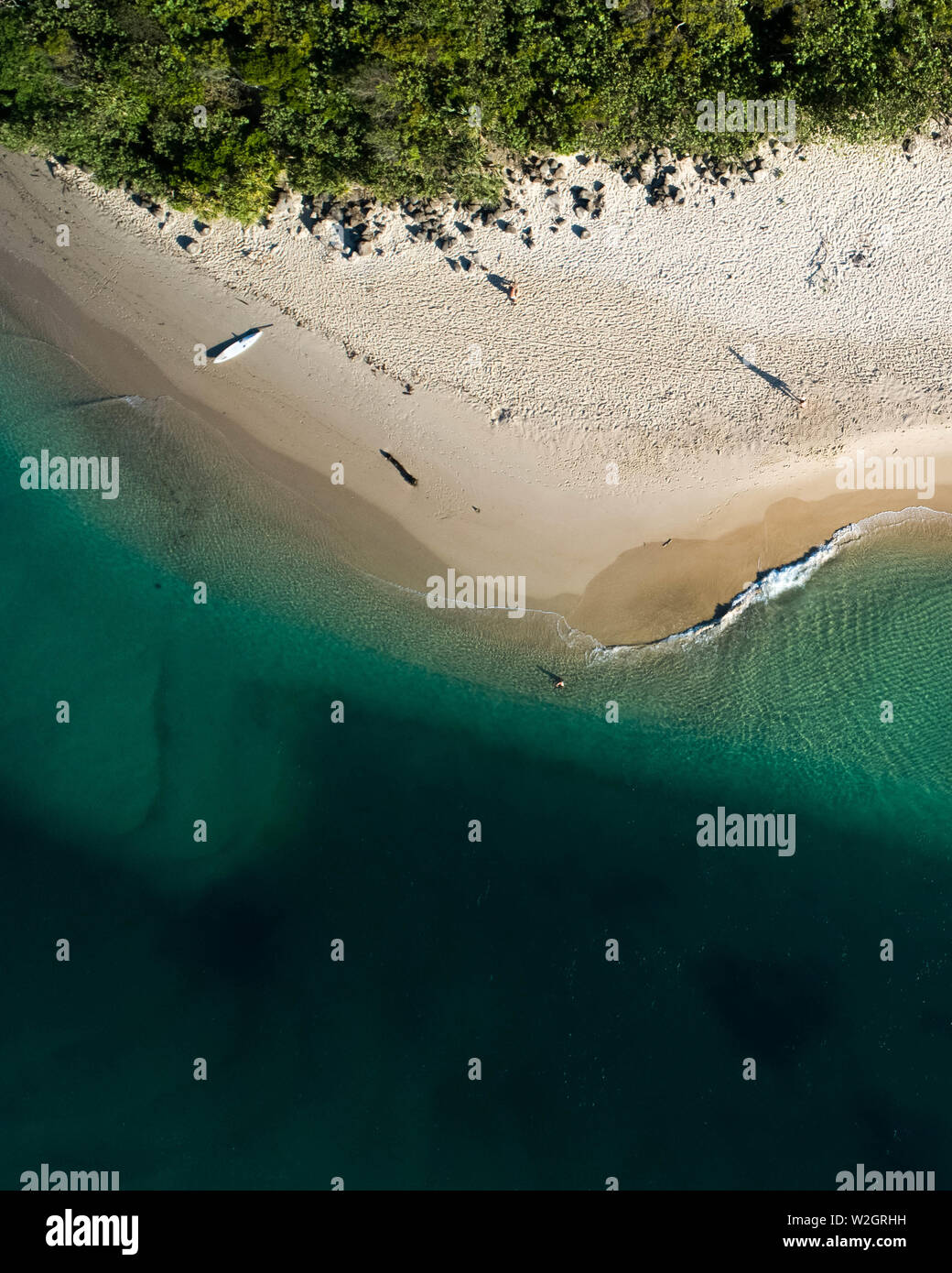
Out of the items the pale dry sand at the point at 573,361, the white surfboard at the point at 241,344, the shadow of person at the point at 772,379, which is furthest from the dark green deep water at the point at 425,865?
the shadow of person at the point at 772,379

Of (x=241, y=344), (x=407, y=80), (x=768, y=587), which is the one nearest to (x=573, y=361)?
(x=407, y=80)

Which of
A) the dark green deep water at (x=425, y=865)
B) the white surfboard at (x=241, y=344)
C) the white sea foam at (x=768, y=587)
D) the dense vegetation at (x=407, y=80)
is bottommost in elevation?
the dark green deep water at (x=425, y=865)

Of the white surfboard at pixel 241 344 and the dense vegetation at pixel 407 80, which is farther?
the white surfboard at pixel 241 344

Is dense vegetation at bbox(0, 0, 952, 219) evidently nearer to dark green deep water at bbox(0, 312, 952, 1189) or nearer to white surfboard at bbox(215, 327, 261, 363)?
white surfboard at bbox(215, 327, 261, 363)

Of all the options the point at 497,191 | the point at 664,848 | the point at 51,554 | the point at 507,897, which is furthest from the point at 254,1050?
the point at 497,191

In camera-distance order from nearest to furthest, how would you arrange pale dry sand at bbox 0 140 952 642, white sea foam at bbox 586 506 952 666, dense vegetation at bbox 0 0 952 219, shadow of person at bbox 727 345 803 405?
dense vegetation at bbox 0 0 952 219 → pale dry sand at bbox 0 140 952 642 → shadow of person at bbox 727 345 803 405 → white sea foam at bbox 586 506 952 666

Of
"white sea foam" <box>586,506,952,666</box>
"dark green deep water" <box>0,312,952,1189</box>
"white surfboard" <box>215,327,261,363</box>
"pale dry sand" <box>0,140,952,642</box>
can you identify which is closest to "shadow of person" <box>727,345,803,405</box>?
"pale dry sand" <box>0,140,952,642</box>

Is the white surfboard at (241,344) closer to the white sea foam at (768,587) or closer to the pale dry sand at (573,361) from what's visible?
the pale dry sand at (573,361)
